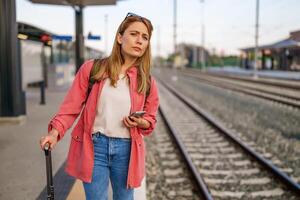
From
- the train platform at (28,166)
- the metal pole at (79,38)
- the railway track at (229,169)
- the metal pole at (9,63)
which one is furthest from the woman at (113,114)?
the metal pole at (79,38)

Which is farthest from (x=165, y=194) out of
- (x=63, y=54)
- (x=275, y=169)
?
(x=63, y=54)

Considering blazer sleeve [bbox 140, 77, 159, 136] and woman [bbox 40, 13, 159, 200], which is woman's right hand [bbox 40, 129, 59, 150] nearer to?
woman [bbox 40, 13, 159, 200]

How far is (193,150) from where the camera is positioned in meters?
9.41

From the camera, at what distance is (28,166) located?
6.53 m

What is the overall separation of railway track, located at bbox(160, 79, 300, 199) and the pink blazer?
3286 millimetres

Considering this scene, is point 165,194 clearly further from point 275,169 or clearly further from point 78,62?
point 78,62

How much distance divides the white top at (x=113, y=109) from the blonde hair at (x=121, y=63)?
5cm

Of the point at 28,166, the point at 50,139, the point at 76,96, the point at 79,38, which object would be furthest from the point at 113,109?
the point at 79,38

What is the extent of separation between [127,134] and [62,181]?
10.6 feet

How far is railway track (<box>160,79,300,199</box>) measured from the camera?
6352 mm

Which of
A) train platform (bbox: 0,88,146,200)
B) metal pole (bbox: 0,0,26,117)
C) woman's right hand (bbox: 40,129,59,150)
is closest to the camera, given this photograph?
woman's right hand (bbox: 40,129,59,150)

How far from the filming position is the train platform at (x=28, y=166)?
5.16m

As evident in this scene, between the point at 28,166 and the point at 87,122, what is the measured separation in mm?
4121

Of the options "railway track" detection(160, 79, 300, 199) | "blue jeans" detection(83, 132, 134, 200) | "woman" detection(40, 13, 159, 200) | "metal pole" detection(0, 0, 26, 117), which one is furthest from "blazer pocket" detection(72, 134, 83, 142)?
"metal pole" detection(0, 0, 26, 117)
